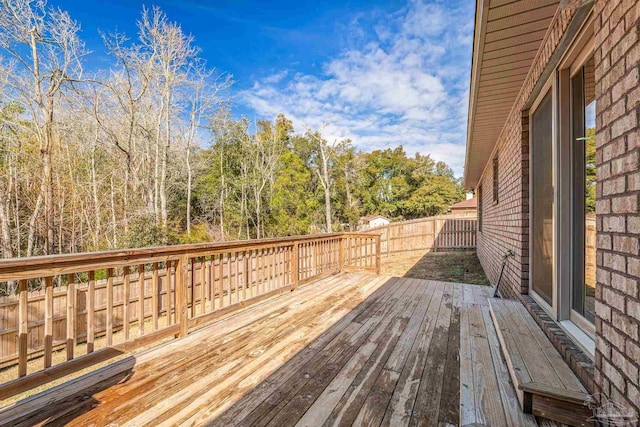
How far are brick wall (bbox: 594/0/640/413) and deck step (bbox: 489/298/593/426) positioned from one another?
14cm

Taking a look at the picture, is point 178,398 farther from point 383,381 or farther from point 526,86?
point 526,86

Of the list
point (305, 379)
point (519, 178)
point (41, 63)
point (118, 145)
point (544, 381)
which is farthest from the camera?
point (118, 145)

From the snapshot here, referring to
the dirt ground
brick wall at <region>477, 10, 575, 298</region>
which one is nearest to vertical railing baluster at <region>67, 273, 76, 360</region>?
brick wall at <region>477, 10, 575, 298</region>

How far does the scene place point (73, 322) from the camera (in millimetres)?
2113

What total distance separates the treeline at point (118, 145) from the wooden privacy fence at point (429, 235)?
5220 mm

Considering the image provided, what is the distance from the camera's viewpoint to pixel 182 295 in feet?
9.04

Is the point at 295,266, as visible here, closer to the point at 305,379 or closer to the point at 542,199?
the point at 305,379

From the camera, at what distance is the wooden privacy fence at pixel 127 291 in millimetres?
1846


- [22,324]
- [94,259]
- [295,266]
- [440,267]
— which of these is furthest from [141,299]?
[440,267]

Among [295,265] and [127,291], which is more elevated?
[127,291]

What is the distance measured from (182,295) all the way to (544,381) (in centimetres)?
280

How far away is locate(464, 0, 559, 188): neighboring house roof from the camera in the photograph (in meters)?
1.99

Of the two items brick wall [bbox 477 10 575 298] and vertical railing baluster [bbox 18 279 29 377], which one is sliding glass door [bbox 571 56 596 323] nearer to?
brick wall [bbox 477 10 575 298]

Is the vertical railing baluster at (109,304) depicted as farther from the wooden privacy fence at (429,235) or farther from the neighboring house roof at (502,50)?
the wooden privacy fence at (429,235)
